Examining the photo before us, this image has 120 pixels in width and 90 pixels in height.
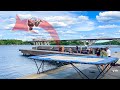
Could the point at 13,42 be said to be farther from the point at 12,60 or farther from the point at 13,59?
the point at 12,60

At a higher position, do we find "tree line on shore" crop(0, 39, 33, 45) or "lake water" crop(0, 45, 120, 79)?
"tree line on shore" crop(0, 39, 33, 45)

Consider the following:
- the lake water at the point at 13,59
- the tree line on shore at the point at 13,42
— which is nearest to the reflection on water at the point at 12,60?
the lake water at the point at 13,59

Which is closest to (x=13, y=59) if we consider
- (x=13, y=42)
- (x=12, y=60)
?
(x=12, y=60)

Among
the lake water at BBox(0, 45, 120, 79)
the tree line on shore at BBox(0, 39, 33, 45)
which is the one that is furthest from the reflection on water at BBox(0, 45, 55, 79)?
the tree line on shore at BBox(0, 39, 33, 45)

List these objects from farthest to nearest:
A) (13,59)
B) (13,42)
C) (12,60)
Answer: (12,60), (13,59), (13,42)

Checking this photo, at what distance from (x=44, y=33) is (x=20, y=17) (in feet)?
2.10

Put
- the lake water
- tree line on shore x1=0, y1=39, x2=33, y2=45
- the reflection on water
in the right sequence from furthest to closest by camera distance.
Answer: the reflection on water < the lake water < tree line on shore x1=0, y1=39, x2=33, y2=45

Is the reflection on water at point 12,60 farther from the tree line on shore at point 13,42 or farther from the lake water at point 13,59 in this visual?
the tree line on shore at point 13,42

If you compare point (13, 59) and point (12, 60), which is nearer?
point (13, 59)

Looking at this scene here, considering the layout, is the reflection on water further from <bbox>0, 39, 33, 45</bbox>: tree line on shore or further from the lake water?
<bbox>0, 39, 33, 45</bbox>: tree line on shore
